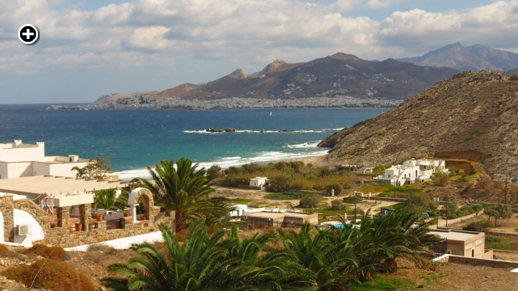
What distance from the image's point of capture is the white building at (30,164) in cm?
2858

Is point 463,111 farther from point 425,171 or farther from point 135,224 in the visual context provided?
point 135,224

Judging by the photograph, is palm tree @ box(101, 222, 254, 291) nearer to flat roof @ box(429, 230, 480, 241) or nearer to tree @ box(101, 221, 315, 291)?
tree @ box(101, 221, 315, 291)

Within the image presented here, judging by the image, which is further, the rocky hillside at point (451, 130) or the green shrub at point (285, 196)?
the rocky hillside at point (451, 130)

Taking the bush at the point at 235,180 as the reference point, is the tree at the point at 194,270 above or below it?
above

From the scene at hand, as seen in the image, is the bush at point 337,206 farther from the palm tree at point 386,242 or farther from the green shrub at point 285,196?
the palm tree at point 386,242

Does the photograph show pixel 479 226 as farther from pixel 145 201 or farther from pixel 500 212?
pixel 145 201

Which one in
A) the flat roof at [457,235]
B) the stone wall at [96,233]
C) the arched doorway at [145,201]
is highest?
the arched doorway at [145,201]

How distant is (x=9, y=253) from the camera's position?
1188cm

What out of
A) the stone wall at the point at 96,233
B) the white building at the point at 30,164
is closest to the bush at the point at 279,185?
the white building at the point at 30,164

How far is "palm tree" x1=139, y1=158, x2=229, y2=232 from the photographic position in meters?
18.2

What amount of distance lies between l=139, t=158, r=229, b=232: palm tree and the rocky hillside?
3717 cm

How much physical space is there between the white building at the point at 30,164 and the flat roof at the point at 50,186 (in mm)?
3455

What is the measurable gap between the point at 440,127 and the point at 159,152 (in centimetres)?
3731

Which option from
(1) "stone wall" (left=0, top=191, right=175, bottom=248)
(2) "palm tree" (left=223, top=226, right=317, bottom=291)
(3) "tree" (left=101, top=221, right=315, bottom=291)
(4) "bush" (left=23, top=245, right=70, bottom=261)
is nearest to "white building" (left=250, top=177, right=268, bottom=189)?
(1) "stone wall" (left=0, top=191, right=175, bottom=248)
